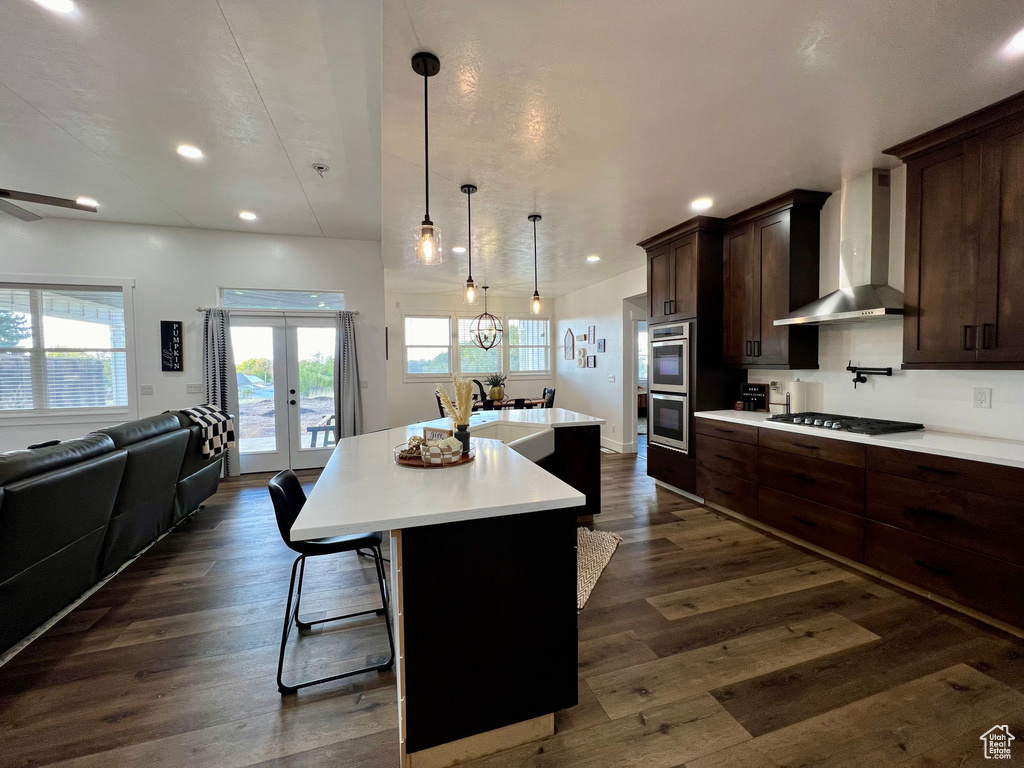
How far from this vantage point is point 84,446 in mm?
2266

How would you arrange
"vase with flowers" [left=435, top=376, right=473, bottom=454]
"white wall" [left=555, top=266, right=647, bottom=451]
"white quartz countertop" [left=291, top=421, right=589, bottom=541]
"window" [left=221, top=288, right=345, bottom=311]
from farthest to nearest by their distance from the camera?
"white wall" [left=555, top=266, right=647, bottom=451]
"window" [left=221, top=288, right=345, bottom=311]
"vase with flowers" [left=435, top=376, right=473, bottom=454]
"white quartz countertop" [left=291, top=421, right=589, bottom=541]

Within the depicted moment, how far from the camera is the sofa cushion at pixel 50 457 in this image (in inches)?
71.4

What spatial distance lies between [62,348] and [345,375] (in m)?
2.93

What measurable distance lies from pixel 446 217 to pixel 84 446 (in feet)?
10.0

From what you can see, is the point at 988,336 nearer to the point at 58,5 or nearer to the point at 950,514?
the point at 950,514

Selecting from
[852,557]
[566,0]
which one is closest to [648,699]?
[852,557]

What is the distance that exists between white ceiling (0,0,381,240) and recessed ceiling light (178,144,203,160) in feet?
0.15

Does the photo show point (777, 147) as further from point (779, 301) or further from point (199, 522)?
point (199, 522)

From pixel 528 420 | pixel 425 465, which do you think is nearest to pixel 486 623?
pixel 425 465

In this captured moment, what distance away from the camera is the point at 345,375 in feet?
17.3

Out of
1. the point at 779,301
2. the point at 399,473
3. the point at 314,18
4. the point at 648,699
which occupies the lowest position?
the point at 648,699

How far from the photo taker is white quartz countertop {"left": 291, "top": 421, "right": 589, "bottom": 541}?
1.23 metres

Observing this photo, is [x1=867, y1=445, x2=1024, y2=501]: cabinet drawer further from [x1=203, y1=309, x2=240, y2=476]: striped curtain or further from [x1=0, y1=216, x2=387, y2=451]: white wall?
[x1=203, y1=309, x2=240, y2=476]: striped curtain

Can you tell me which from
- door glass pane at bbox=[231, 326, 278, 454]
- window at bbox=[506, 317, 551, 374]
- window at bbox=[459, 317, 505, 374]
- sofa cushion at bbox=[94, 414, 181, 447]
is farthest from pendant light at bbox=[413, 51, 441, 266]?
window at bbox=[506, 317, 551, 374]
